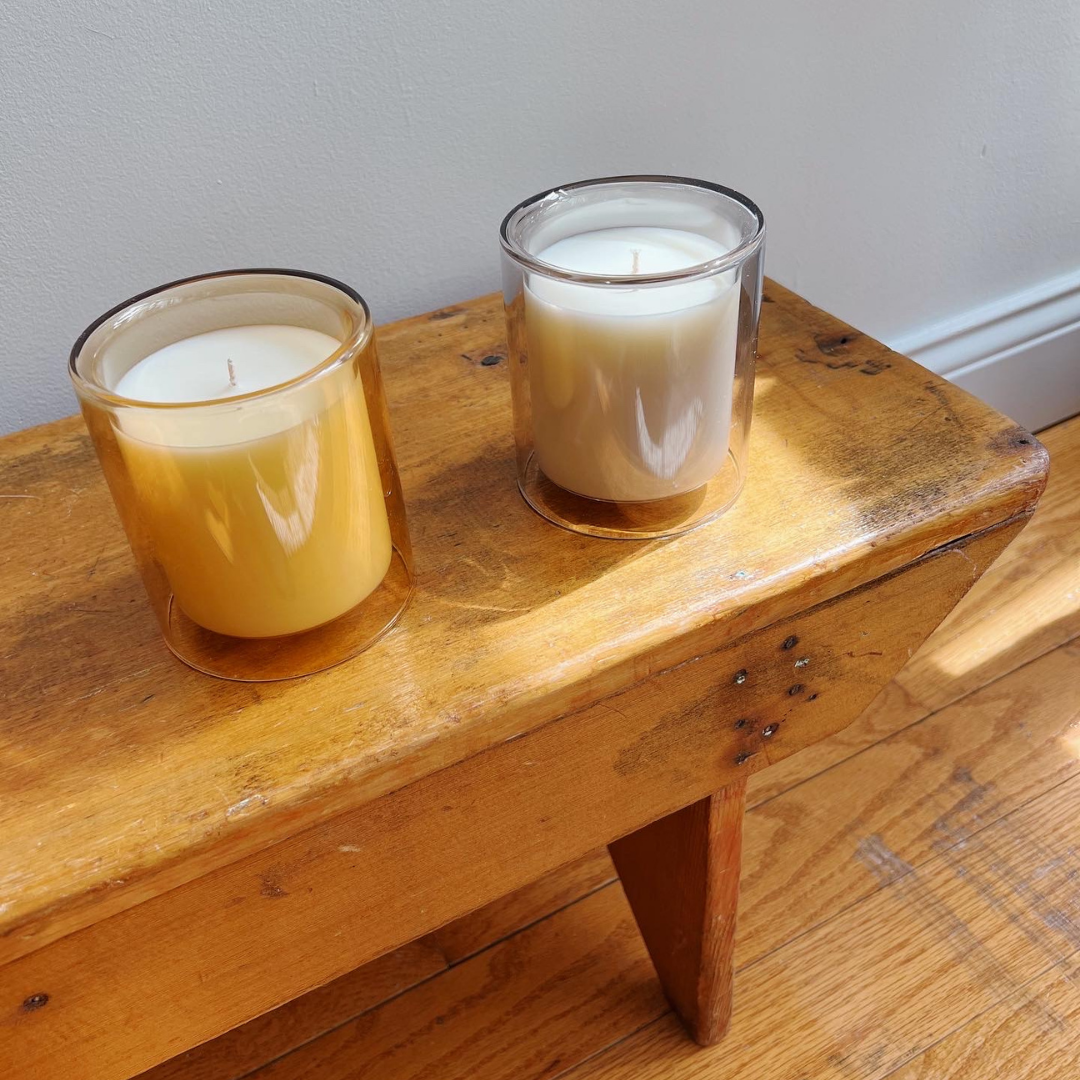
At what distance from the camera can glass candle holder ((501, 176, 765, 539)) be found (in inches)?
21.2

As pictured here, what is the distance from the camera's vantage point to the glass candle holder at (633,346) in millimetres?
538

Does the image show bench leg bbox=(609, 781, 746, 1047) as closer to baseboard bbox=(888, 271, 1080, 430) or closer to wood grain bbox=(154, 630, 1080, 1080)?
wood grain bbox=(154, 630, 1080, 1080)

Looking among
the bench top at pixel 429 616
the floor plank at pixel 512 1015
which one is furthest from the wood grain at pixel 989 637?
the bench top at pixel 429 616

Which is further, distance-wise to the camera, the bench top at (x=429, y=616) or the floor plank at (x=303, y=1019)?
the floor plank at (x=303, y=1019)

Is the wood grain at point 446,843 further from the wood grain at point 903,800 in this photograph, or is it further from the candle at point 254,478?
the wood grain at point 903,800

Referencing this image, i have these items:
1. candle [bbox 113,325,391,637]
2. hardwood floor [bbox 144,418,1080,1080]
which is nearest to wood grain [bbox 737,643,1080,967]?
hardwood floor [bbox 144,418,1080,1080]

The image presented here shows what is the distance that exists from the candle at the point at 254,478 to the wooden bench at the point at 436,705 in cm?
5

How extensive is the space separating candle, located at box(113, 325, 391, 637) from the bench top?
0.05m

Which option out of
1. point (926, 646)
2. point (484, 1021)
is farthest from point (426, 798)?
point (926, 646)

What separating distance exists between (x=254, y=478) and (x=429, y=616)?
5.7 inches

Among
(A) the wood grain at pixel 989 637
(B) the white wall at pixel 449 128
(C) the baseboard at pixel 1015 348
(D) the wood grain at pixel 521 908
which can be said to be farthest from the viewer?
(C) the baseboard at pixel 1015 348

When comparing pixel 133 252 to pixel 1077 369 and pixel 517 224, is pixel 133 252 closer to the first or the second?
pixel 517 224

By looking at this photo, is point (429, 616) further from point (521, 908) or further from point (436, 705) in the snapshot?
point (521, 908)

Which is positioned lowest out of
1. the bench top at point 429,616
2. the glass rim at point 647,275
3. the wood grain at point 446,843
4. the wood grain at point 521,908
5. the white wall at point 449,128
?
the wood grain at point 521,908
